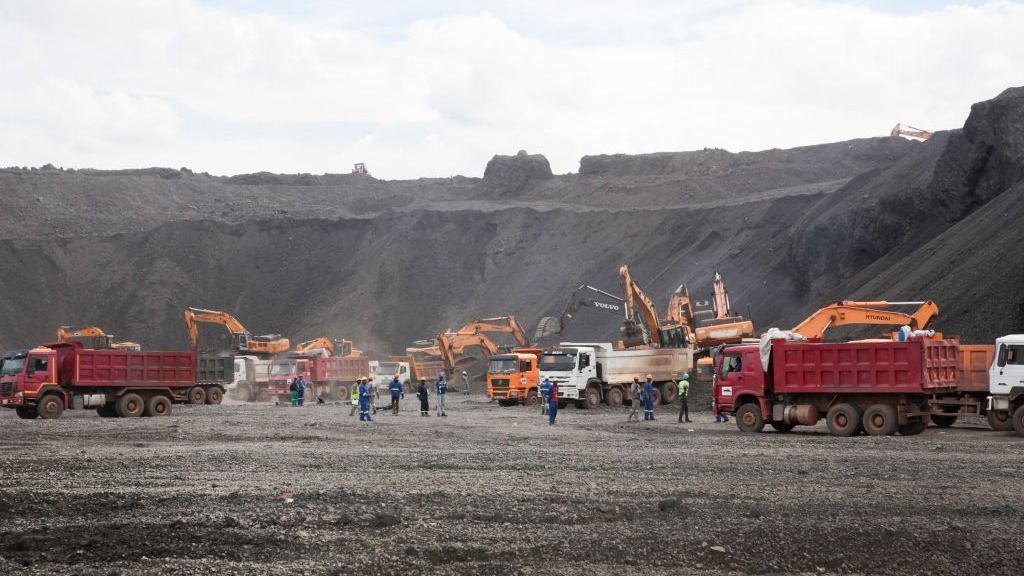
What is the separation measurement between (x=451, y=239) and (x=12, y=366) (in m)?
61.2

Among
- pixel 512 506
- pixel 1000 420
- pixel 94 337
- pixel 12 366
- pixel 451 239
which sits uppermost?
pixel 451 239

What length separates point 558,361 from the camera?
141 ft

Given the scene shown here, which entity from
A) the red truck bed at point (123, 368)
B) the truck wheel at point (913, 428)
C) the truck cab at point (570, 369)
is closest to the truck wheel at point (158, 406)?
the red truck bed at point (123, 368)

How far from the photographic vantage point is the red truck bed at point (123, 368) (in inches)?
1398

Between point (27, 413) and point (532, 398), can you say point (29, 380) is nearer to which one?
point (27, 413)

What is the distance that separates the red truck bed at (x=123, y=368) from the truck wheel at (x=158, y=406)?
51cm

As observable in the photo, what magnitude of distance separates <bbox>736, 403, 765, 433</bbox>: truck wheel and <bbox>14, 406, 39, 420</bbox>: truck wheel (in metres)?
22.1

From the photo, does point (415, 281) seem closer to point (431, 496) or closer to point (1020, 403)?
point (1020, 403)

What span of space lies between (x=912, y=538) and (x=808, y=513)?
1.77 m

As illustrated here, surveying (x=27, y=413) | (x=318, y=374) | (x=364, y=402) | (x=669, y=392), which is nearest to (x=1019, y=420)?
(x=364, y=402)

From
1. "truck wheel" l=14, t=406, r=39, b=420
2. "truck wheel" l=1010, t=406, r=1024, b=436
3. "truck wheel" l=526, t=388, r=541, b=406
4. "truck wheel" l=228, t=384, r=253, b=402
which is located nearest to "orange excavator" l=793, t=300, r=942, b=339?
"truck wheel" l=1010, t=406, r=1024, b=436

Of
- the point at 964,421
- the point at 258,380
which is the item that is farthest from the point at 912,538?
the point at 258,380

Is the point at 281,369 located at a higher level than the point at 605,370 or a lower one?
higher

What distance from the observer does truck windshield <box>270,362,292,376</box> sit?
183 ft
